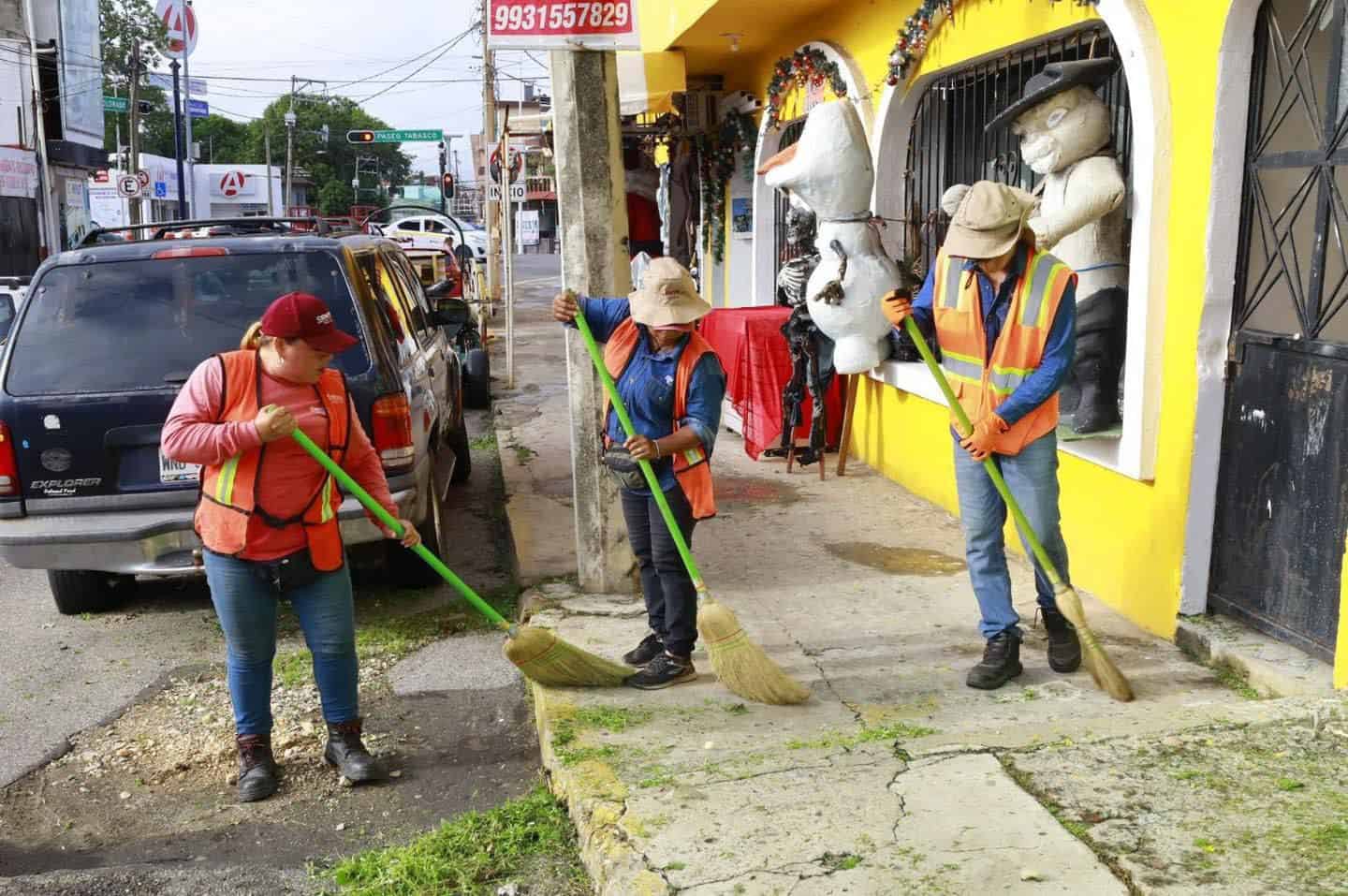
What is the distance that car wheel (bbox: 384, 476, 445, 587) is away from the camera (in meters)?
6.23

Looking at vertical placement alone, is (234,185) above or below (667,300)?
above

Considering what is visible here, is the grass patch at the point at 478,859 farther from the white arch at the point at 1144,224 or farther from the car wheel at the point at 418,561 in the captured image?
the white arch at the point at 1144,224

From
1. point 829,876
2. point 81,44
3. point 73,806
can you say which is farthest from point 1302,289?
point 81,44

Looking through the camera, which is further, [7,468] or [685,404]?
[7,468]

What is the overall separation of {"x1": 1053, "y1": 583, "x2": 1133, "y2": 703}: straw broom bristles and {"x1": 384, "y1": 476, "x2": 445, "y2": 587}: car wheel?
3192 millimetres

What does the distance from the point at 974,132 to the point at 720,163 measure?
18.4 feet

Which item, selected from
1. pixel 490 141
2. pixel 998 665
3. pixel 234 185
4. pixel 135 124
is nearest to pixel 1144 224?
pixel 998 665

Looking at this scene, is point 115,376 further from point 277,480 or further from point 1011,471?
point 1011,471

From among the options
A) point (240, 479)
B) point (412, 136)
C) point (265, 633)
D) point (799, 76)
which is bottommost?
point (265, 633)

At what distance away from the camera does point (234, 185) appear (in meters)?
55.0

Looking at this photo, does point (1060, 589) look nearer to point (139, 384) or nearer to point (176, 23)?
point (139, 384)

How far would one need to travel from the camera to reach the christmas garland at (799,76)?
896cm

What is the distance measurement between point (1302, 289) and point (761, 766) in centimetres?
261

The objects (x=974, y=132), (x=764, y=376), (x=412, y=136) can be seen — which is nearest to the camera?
(x=974, y=132)
